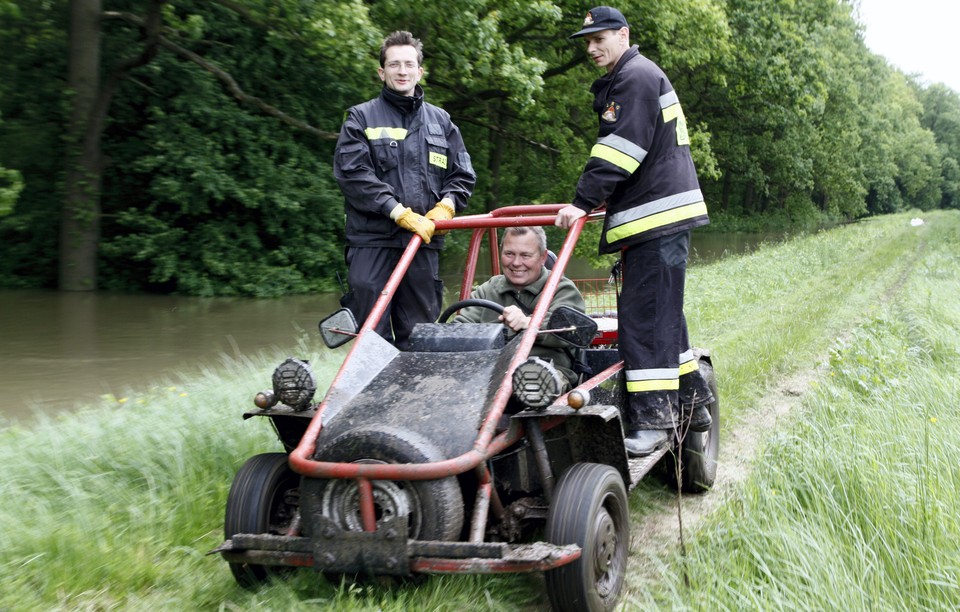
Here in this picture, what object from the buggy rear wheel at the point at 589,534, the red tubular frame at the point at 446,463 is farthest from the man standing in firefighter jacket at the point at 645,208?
the buggy rear wheel at the point at 589,534

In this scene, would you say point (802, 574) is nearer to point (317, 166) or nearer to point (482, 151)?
point (317, 166)

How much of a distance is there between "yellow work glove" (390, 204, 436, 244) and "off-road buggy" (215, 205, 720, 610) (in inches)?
18.1

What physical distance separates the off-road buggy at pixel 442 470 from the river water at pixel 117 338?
13.3 feet

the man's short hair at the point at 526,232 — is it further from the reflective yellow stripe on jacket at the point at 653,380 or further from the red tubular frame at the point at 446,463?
the reflective yellow stripe on jacket at the point at 653,380

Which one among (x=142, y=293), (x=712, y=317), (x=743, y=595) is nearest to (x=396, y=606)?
(x=743, y=595)

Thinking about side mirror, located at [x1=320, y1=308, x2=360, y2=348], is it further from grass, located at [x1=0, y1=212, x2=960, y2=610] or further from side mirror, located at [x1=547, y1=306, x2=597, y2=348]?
grass, located at [x1=0, y1=212, x2=960, y2=610]

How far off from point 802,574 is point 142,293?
37.6 ft

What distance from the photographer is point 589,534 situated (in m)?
2.84

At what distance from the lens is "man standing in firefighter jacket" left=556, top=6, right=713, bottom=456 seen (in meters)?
3.76

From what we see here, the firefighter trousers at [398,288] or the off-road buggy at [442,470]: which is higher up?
the firefighter trousers at [398,288]

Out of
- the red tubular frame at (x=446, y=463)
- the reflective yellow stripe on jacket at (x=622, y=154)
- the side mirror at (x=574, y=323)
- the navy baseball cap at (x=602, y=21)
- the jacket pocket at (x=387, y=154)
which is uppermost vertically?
the navy baseball cap at (x=602, y=21)

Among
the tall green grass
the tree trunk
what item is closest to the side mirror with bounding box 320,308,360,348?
the tall green grass

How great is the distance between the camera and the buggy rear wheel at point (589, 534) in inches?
110

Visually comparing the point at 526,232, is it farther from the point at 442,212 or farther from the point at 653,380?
the point at 653,380
